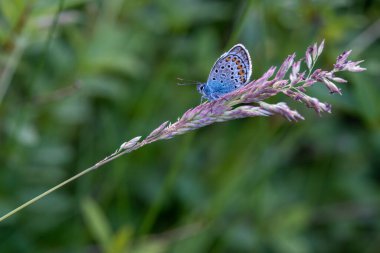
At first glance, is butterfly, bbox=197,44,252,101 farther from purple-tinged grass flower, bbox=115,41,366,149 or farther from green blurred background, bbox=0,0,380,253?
green blurred background, bbox=0,0,380,253

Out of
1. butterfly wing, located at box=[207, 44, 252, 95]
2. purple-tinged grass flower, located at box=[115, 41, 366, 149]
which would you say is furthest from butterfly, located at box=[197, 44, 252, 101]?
purple-tinged grass flower, located at box=[115, 41, 366, 149]

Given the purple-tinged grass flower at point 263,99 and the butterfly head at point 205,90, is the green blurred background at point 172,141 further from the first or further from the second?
the purple-tinged grass flower at point 263,99

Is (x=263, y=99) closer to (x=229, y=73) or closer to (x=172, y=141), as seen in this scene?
(x=229, y=73)

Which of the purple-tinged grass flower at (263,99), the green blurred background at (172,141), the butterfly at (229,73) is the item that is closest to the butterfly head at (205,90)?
the butterfly at (229,73)

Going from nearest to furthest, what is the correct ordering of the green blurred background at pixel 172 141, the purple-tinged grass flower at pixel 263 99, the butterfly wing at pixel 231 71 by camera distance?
the purple-tinged grass flower at pixel 263 99 → the butterfly wing at pixel 231 71 → the green blurred background at pixel 172 141

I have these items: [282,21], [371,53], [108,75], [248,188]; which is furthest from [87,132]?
[371,53]

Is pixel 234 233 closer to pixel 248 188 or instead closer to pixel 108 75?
pixel 248 188

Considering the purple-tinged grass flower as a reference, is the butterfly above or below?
above
